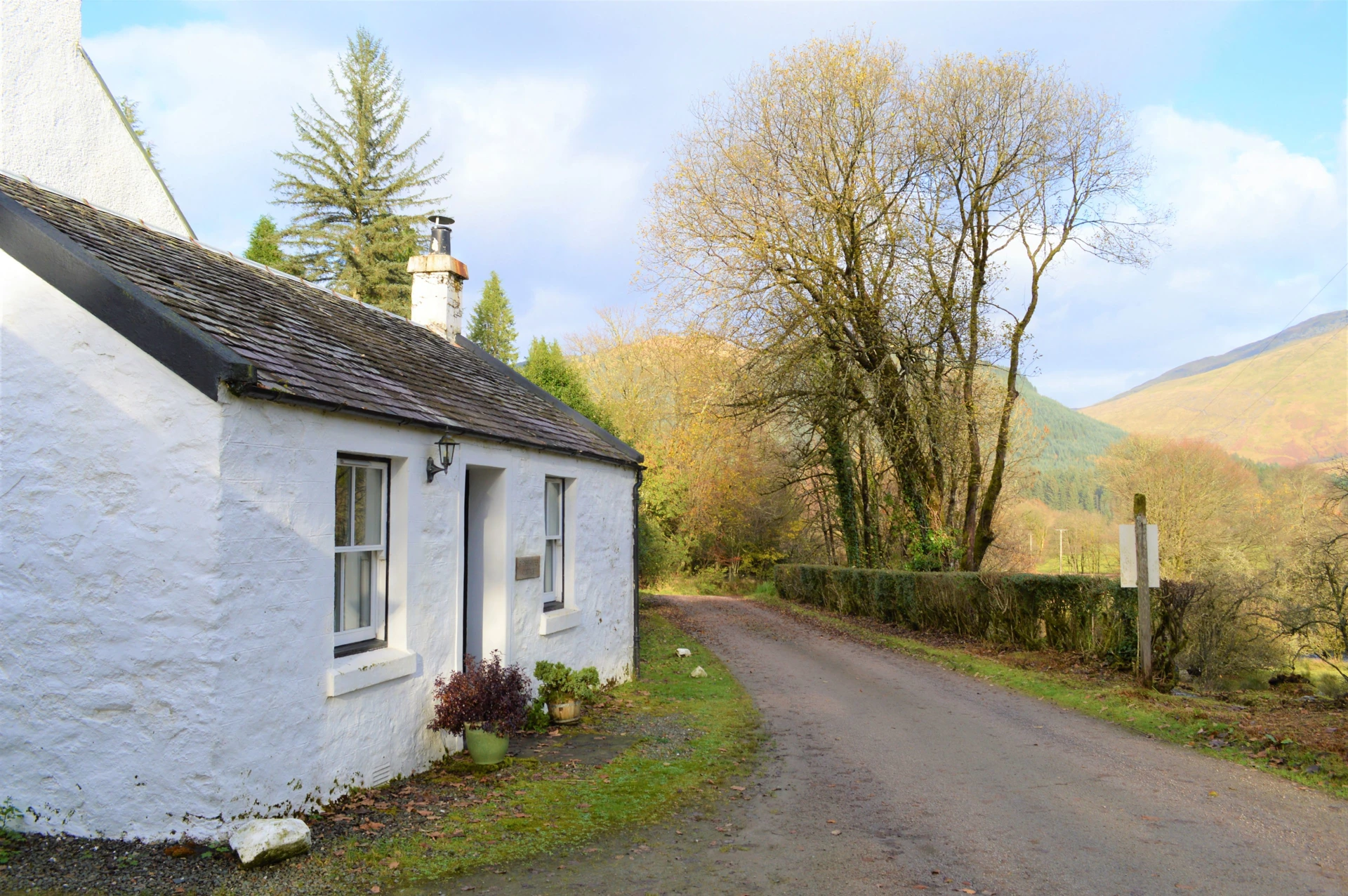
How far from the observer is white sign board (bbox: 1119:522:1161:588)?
1130 cm

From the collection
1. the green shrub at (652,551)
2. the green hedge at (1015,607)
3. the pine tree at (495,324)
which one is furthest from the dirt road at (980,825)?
the pine tree at (495,324)

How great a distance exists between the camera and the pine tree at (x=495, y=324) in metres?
39.9

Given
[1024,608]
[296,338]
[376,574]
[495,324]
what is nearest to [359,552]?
[376,574]

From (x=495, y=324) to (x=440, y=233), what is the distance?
28.6m

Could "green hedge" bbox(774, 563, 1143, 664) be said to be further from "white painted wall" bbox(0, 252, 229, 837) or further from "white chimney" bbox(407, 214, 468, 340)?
"white painted wall" bbox(0, 252, 229, 837)

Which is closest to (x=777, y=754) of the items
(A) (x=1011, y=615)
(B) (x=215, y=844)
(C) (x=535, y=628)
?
(C) (x=535, y=628)

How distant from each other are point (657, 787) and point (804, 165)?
1694cm

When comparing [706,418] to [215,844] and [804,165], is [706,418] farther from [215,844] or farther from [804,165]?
[215,844]

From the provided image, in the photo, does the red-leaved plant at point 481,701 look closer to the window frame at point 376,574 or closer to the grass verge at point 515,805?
the grass verge at point 515,805

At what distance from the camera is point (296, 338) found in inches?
288

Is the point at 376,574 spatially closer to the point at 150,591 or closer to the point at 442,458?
the point at 442,458

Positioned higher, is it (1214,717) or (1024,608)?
(1024,608)

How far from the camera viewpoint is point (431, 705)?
745 cm

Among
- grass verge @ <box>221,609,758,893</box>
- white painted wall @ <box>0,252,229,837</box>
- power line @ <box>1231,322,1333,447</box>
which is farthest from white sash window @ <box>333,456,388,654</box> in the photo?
power line @ <box>1231,322,1333,447</box>
